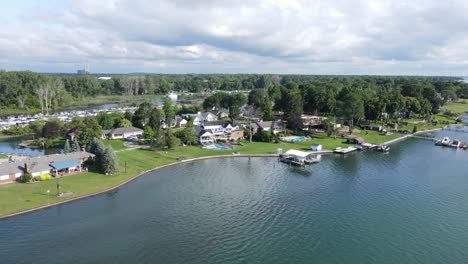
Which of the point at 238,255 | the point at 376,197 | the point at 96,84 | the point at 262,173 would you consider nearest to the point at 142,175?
the point at 262,173

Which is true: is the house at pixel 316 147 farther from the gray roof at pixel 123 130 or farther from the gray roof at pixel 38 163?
the gray roof at pixel 38 163

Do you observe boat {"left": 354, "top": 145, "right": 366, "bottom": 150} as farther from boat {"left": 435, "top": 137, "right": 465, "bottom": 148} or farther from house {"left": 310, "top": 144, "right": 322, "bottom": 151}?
boat {"left": 435, "top": 137, "right": 465, "bottom": 148}

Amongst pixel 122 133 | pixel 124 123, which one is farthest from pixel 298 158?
pixel 124 123

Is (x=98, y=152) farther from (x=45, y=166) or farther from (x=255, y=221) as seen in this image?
(x=255, y=221)

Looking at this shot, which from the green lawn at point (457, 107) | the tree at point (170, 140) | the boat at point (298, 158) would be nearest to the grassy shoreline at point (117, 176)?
the tree at point (170, 140)

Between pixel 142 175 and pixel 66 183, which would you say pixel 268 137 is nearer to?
pixel 142 175

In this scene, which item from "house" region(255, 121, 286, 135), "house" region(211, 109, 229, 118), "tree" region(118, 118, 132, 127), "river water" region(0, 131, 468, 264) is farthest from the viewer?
"house" region(211, 109, 229, 118)

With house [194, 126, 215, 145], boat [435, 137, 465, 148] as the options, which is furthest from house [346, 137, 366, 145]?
house [194, 126, 215, 145]
